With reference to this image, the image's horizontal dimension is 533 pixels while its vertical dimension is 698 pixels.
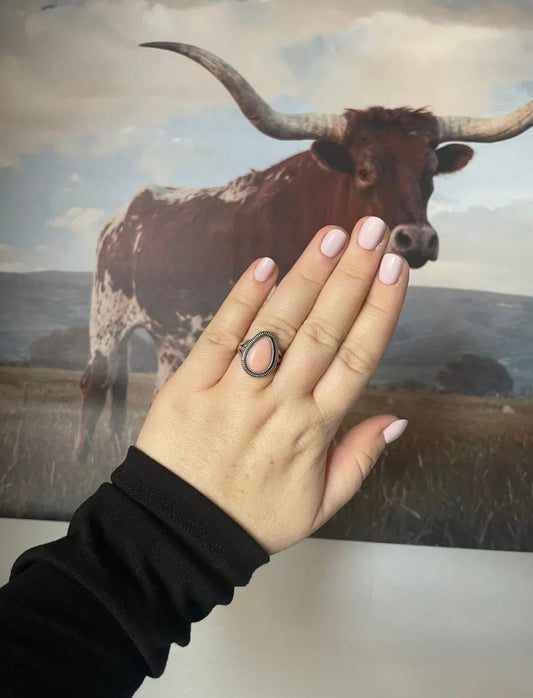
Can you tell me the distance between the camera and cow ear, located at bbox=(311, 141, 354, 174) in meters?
0.86

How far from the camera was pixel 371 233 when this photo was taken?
A: 560 mm

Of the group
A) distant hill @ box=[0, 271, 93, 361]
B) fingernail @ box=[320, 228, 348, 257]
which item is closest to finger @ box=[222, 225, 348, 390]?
fingernail @ box=[320, 228, 348, 257]

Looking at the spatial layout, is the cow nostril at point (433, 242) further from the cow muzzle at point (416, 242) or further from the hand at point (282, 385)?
the hand at point (282, 385)

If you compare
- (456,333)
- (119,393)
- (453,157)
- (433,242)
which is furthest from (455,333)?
(119,393)

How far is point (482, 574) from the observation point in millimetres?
833

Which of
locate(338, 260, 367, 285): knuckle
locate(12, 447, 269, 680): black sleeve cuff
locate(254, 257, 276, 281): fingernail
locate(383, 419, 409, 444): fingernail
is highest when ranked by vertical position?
locate(338, 260, 367, 285): knuckle

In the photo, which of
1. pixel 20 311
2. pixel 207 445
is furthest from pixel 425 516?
pixel 20 311

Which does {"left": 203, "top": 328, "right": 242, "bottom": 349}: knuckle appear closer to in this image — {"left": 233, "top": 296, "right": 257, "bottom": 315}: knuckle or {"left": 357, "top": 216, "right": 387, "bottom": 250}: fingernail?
{"left": 233, "top": 296, "right": 257, "bottom": 315}: knuckle

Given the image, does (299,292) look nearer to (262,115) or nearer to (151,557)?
(151,557)

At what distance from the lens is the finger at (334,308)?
560 millimetres

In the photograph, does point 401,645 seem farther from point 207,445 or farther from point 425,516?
point 207,445

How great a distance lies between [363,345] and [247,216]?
1.20 feet

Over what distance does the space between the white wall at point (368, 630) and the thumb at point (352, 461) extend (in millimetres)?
265

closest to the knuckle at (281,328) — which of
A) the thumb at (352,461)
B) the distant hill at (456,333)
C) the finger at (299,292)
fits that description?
the finger at (299,292)
